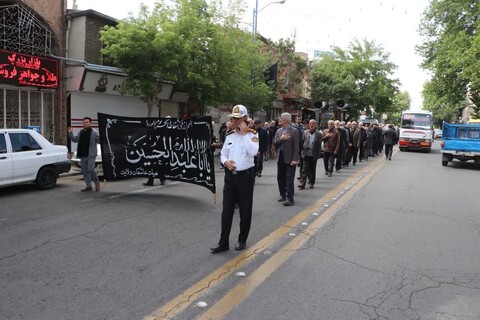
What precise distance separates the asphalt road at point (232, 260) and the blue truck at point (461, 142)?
907cm

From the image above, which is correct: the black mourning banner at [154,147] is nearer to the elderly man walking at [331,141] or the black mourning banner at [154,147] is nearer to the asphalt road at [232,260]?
the asphalt road at [232,260]

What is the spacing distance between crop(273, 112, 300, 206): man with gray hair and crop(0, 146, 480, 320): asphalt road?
37 cm

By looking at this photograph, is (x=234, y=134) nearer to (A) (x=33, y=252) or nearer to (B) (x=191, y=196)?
(A) (x=33, y=252)

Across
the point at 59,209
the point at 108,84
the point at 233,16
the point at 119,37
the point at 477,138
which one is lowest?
the point at 59,209

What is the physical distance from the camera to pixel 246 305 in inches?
152

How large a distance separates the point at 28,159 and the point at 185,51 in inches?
313

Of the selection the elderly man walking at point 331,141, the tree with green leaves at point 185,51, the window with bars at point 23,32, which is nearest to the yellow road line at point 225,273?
the elderly man walking at point 331,141

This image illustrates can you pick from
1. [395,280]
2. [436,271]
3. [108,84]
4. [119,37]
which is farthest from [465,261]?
[108,84]

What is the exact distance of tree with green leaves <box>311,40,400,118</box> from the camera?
1475 inches

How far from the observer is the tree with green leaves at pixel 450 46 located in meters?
28.8

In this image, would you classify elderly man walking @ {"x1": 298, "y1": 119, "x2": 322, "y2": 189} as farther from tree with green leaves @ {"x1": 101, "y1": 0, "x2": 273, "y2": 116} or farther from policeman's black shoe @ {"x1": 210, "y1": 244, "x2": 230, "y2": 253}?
tree with green leaves @ {"x1": 101, "y1": 0, "x2": 273, "y2": 116}

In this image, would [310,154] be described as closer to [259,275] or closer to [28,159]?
[259,275]

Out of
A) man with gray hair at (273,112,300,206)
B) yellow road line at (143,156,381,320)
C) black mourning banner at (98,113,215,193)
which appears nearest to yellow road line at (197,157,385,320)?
yellow road line at (143,156,381,320)

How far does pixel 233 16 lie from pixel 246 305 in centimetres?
1780
